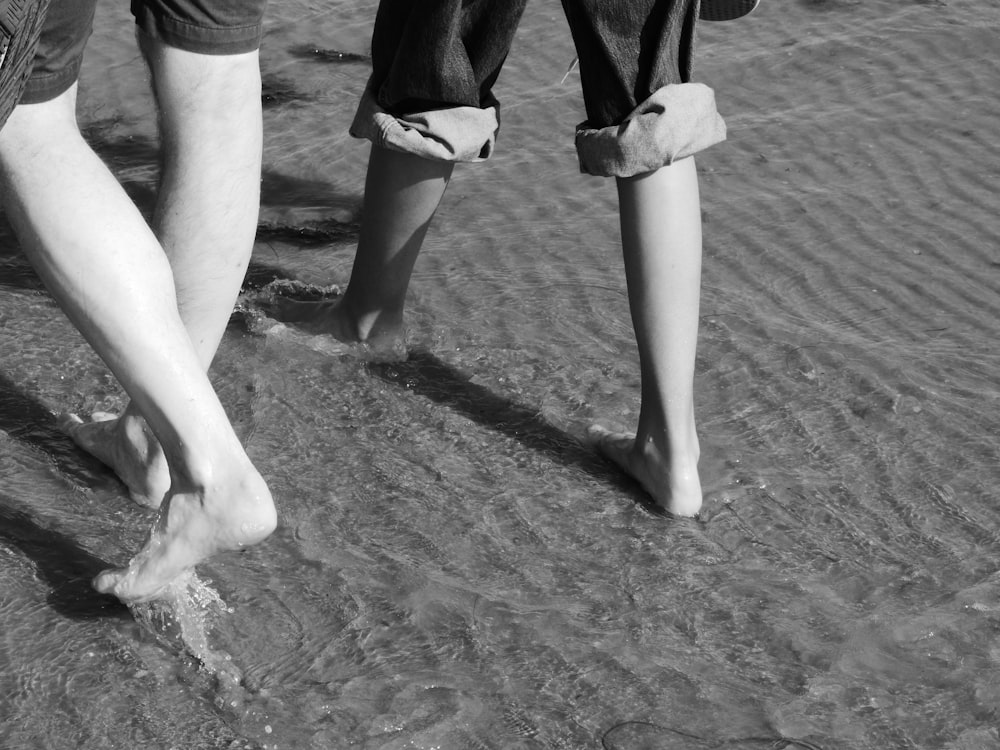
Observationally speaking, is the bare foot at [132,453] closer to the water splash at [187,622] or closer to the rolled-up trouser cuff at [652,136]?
the water splash at [187,622]

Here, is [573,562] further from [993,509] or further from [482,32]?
[482,32]

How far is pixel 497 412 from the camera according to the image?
2.92 meters

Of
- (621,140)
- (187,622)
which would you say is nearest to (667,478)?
(621,140)

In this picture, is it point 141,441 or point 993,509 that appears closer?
point 141,441

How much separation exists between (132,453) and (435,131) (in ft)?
3.10

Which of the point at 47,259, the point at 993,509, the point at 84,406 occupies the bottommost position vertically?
the point at 993,509

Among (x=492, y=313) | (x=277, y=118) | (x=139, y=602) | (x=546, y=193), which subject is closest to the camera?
(x=139, y=602)

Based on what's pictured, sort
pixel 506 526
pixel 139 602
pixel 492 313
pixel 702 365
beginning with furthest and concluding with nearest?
pixel 492 313 → pixel 702 365 → pixel 506 526 → pixel 139 602

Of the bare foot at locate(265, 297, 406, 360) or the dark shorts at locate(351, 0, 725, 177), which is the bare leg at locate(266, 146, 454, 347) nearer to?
the bare foot at locate(265, 297, 406, 360)

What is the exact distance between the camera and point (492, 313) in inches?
131

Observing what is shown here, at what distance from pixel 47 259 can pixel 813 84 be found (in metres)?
3.58

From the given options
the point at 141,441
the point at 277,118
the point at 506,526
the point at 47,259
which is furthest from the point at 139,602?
the point at 277,118

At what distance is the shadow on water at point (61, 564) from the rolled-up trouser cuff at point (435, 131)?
3.55 ft

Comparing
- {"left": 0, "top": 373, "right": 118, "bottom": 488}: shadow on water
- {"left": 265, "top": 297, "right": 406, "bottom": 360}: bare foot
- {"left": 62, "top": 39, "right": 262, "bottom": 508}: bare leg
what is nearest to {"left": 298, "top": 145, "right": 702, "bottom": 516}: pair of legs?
{"left": 265, "top": 297, "right": 406, "bottom": 360}: bare foot
